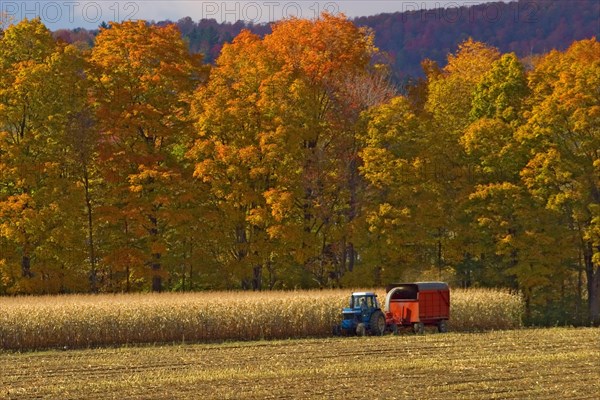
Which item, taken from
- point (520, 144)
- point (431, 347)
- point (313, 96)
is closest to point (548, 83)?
point (520, 144)

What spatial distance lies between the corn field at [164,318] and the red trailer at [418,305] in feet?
7.05

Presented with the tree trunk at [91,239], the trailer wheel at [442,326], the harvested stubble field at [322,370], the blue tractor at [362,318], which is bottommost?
the trailer wheel at [442,326]

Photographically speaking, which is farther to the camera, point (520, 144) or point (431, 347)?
point (520, 144)

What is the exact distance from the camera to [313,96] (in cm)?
6625

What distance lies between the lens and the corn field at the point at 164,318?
39.8 metres

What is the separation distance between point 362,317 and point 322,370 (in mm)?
13655

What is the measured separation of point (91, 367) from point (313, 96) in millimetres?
37181

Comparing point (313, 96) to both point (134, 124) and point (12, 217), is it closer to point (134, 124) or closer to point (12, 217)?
point (134, 124)

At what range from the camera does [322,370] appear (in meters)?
30.0

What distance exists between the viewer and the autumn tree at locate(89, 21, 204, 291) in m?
59.2

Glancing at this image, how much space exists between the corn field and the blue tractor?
2133mm

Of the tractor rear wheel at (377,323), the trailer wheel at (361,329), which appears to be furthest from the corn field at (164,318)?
the tractor rear wheel at (377,323)

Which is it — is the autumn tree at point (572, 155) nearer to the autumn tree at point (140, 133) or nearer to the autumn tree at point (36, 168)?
the autumn tree at point (140, 133)

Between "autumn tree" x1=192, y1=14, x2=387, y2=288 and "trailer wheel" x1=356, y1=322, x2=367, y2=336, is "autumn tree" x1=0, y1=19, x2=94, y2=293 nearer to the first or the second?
"autumn tree" x1=192, y1=14, x2=387, y2=288
